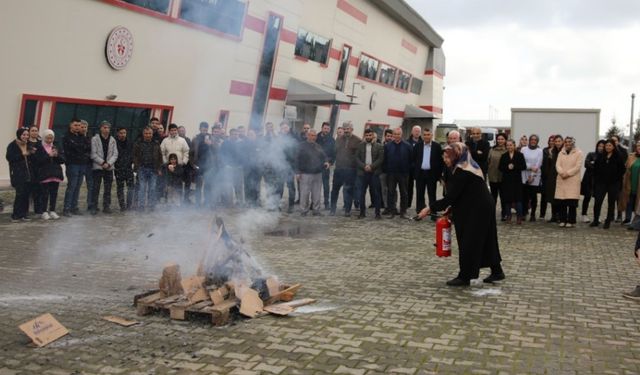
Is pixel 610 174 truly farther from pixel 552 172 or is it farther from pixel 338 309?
pixel 338 309

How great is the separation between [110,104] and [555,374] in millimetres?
13179

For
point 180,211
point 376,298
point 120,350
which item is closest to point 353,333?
point 376,298

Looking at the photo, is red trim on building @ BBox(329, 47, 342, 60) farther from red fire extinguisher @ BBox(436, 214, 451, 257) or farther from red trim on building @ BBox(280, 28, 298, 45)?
red fire extinguisher @ BBox(436, 214, 451, 257)

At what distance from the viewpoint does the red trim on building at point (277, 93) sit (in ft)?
70.8

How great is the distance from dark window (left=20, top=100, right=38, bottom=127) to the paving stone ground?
3.70 meters

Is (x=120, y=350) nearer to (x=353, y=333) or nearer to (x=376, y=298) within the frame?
(x=353, y=333)

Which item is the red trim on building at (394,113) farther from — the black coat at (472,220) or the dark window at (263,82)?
the black coat at (472,220)

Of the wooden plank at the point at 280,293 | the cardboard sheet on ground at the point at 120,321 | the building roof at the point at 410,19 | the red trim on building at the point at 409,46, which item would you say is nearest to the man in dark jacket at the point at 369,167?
the wooden plank at the point at 280,293

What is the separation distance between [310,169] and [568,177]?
512 cm

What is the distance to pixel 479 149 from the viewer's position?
12422 millimetres

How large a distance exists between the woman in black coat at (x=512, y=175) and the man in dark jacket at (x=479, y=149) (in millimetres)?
477

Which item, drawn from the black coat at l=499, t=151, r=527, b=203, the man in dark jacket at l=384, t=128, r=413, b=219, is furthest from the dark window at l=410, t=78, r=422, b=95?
the black coat at l=499, t=151, r=527, b=203

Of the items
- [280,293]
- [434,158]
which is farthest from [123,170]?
[280,293]

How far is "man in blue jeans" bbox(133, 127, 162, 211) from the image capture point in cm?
1188
